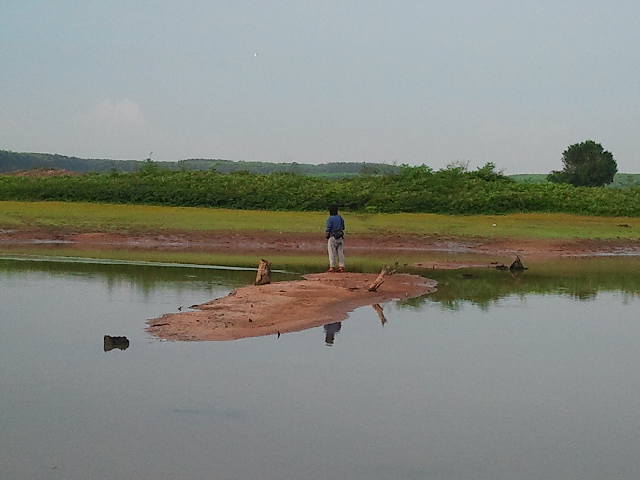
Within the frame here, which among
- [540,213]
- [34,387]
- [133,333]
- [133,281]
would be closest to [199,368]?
[34,387]

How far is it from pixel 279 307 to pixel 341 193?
116ft

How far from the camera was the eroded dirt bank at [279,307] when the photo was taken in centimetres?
1529

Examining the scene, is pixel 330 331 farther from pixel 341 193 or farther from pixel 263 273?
pixel 341 193

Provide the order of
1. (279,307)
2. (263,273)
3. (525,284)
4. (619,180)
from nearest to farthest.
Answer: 1. (279,307)
2. (263,273)
3. (525,284)
4. (619,180)

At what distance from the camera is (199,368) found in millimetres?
12430

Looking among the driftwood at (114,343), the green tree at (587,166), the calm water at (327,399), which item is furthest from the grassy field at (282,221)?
the green tree at (587,166)

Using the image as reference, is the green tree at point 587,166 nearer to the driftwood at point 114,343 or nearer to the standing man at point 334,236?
the standing man at point 334,236

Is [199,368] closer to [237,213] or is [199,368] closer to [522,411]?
[522,411]

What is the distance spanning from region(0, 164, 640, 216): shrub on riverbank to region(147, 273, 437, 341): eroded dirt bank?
27.6m

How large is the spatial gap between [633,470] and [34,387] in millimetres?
6445

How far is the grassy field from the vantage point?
43.1m

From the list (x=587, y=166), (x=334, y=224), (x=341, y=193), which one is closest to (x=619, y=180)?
(x=587, y=166)

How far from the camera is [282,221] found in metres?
45.5

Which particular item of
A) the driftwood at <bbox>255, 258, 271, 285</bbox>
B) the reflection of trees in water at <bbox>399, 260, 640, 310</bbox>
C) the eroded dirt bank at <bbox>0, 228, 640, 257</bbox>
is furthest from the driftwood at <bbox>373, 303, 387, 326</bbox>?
the eroded dirt bank at <bbox>0, 228, 640, 257</bbox>
